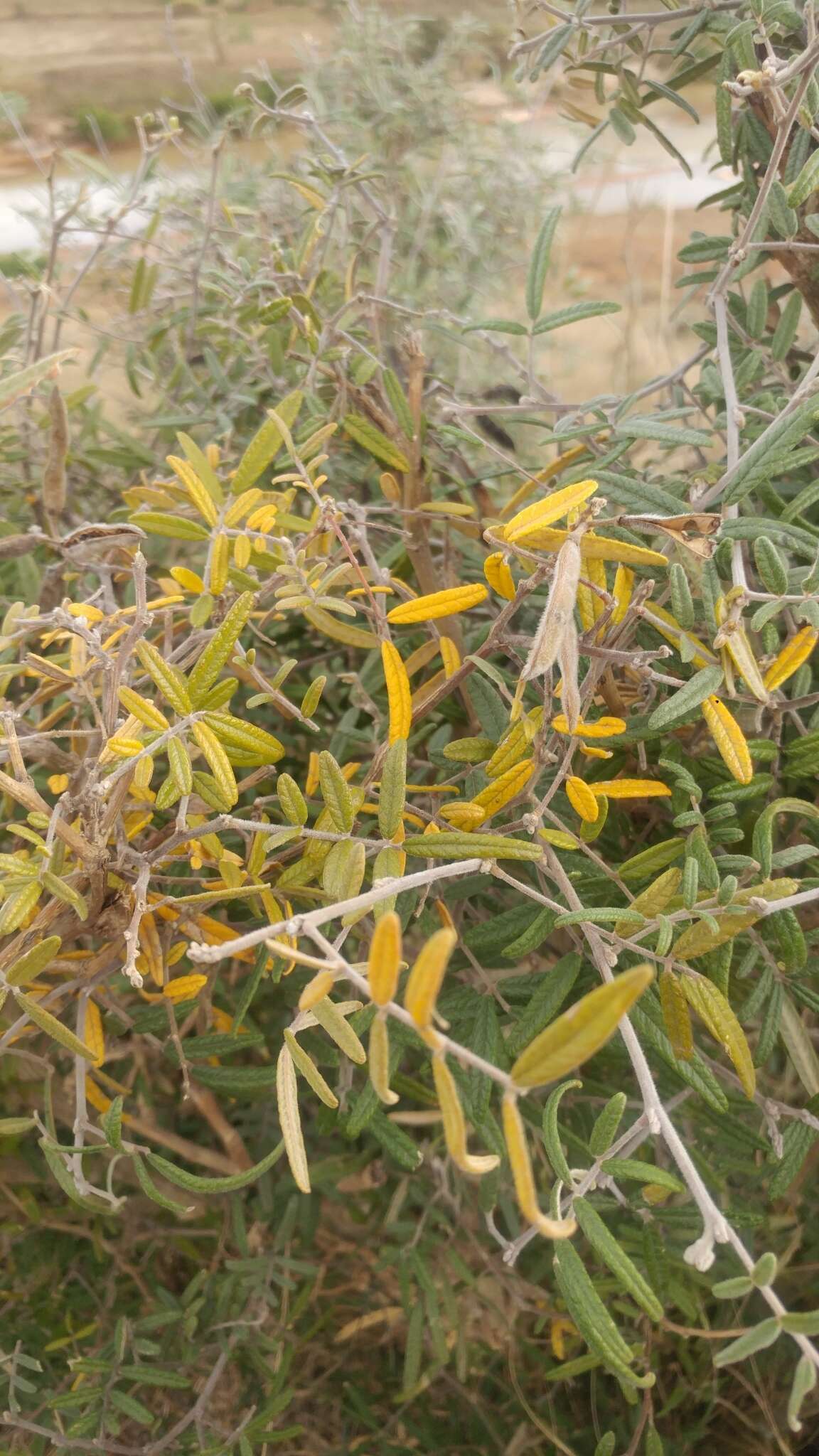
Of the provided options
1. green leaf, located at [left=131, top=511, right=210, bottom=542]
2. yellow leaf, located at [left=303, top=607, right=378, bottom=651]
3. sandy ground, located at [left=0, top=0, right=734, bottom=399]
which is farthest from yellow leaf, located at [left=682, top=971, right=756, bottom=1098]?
sandy ground, located at [left=0, top=0, right=734, bottom=399]

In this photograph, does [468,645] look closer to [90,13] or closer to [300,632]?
[300,632]

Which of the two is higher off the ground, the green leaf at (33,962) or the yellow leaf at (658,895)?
the yellow leaf at (658,895)

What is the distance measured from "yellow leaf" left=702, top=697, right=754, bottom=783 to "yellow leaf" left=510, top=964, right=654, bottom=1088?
19cm

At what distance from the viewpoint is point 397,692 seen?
0.44 metres

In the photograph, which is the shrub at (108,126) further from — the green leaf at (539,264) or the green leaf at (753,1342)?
the green leaf at (753,1342)

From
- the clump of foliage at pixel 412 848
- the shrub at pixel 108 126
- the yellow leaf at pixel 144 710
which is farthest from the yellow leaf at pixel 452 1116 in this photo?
the shrub at pixel 108 126

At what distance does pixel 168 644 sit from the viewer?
498mm

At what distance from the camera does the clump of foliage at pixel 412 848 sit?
1.35 ft

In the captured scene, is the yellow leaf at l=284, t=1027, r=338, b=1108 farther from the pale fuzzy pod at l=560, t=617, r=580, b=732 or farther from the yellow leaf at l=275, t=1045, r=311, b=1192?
the pale fuzzy pod at l=560, t=617, r=580, b=732

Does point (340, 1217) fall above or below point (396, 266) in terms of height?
below

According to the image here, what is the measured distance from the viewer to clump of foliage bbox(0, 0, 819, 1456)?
41cm

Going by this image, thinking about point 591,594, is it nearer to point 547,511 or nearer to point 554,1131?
point 547,511

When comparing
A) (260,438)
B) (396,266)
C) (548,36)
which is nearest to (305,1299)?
(260,438)

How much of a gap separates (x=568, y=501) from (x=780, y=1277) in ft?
2.42
